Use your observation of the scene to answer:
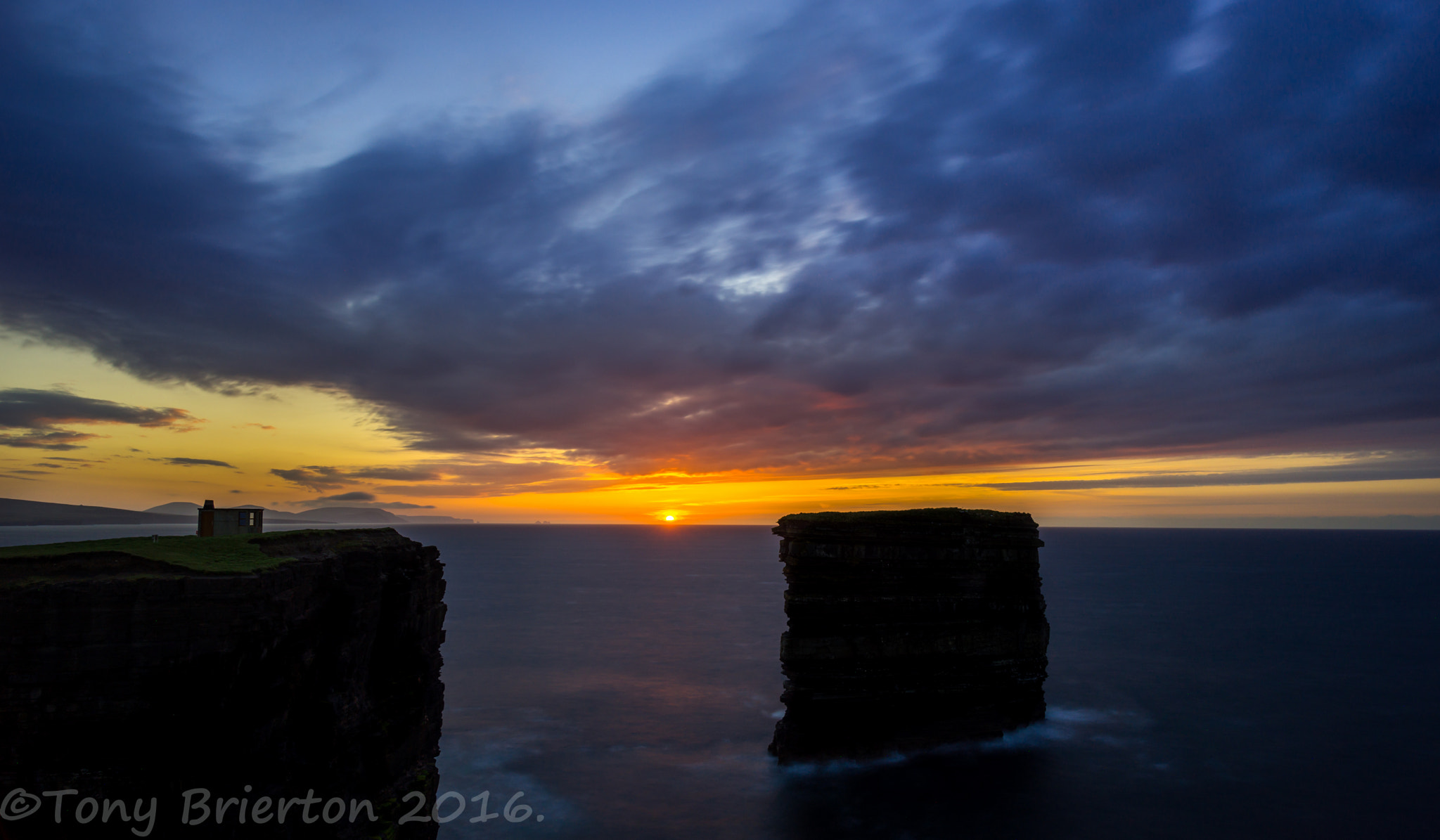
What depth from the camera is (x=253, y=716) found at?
15516mm

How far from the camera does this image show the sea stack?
35188mm

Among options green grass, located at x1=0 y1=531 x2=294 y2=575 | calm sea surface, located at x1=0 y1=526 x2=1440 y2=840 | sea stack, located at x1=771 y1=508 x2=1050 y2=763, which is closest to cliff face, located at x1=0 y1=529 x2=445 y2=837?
green grass, located at x1=0 y1=531 x2=294 y2=575

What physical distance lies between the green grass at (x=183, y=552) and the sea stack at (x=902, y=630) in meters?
24.7

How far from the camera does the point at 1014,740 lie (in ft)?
126

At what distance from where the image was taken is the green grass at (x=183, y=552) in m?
15.2

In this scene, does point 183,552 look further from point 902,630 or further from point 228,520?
point 902,630

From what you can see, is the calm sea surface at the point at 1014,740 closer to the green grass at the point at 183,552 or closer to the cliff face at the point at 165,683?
the cliff face at the point at 165,683

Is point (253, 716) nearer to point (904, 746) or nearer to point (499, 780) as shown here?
point (499, 780)

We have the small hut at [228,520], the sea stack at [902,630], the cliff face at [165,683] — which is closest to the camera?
the cliff face at [165,683]

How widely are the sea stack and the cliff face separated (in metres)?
23.0

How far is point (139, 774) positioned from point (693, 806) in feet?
77.1

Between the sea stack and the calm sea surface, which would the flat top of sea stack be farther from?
the calm sea surface

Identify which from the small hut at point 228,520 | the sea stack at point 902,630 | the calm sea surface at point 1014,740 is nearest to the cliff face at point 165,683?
the small hut at point 228,520

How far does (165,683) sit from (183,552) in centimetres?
361
